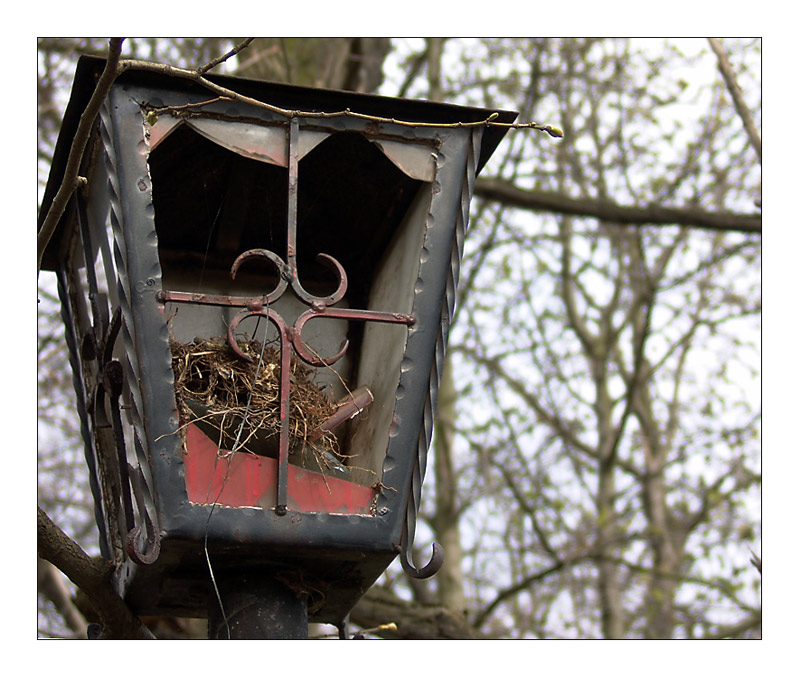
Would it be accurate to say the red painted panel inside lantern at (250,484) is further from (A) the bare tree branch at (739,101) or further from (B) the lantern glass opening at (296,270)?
(A) the bare tree branch at (739,101)

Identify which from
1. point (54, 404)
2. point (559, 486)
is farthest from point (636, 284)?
point (54, 404)

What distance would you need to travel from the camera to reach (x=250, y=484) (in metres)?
2.65

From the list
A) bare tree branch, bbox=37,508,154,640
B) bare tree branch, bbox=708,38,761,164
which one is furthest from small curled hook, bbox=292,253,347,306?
bare tree branch, bbox=708,38,761,164

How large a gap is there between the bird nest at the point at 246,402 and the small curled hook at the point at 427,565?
0.92 feet

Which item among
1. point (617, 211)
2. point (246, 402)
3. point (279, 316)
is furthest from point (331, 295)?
point (617, 211)

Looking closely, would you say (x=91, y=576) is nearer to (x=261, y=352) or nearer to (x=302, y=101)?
(x=261, y=352)

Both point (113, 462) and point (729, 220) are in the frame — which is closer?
point (113, 462)

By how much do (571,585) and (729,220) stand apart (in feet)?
12.4

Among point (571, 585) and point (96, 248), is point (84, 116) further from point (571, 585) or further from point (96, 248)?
point (571, 585)

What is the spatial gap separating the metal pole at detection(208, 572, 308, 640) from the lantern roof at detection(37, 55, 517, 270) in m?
1.11

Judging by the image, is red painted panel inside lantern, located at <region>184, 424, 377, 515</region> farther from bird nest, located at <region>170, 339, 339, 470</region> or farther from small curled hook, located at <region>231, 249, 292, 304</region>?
small curled hook, located at <region>231, 249, 292, 304</region>

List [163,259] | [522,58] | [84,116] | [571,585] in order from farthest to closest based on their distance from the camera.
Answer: [571,585] → [522,58] → [163,259] → [84,116]

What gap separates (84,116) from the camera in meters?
2.58

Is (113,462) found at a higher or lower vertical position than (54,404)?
higher
